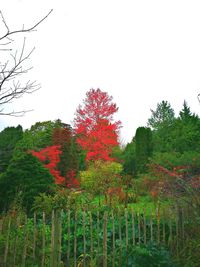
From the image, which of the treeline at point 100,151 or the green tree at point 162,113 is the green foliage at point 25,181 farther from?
the green tree at point 162,113

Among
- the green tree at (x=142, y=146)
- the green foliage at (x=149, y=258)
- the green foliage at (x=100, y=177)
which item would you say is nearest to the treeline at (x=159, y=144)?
the green tree at (x=142, y=146)

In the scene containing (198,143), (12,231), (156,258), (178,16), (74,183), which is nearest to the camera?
(156,258)

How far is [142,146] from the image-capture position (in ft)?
94.4

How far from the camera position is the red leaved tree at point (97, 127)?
2978 cm

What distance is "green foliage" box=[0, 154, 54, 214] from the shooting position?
12220mm

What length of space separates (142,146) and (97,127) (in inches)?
152

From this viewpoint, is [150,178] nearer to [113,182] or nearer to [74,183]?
[113,182]

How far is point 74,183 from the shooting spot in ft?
82.4

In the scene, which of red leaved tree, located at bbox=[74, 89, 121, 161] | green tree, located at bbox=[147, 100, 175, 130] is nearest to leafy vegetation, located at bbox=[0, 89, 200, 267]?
red leaved tree, located at bbox=[74, 89, 121, 161]

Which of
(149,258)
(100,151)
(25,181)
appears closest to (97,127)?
(100,151)

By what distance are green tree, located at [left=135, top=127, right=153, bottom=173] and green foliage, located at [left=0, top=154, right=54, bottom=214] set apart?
14651mm

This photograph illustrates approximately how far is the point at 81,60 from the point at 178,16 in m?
2.43

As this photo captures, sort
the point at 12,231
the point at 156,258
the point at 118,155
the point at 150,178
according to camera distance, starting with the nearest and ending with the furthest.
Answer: the point at 156,258
the point at 12,231
the point at 150,178
the point at 118,155

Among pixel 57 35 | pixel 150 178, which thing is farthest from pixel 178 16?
pixel 150 178
